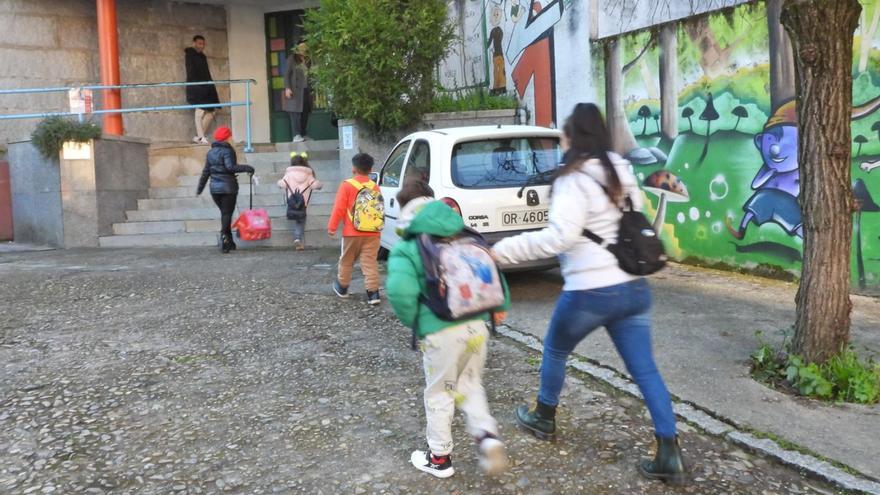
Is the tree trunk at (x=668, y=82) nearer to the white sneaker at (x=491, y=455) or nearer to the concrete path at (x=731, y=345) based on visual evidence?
the concrete path at (x=731, y=345)

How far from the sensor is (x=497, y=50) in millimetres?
12562

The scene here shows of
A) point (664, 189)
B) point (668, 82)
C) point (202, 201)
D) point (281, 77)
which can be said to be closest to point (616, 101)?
point (668, 82)

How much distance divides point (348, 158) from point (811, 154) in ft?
27.0

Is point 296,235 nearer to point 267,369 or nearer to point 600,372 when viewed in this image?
point 267,369

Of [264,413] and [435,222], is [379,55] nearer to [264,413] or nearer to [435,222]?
[264,413]

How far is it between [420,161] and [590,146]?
4205 mm

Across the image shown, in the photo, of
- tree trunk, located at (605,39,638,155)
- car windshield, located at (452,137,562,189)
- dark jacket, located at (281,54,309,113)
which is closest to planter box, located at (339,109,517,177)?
tree trunk, located at (605,39,638,155)

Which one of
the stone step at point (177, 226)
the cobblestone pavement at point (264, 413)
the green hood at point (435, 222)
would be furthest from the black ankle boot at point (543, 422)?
the stone step at point (177, 226)

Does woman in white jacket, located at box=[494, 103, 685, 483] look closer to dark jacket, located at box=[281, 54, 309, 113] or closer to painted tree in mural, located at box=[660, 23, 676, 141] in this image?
painted tree in mural, located at box=[660, 23, 676, 141]

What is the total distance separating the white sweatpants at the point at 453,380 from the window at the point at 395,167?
15.1 feet

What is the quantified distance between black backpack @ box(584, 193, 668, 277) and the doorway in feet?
41.8

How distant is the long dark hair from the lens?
3205mm

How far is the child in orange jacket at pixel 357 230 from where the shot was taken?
6.57m

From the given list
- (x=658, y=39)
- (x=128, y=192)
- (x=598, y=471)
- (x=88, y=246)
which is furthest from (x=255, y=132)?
(x=598, y=471)
